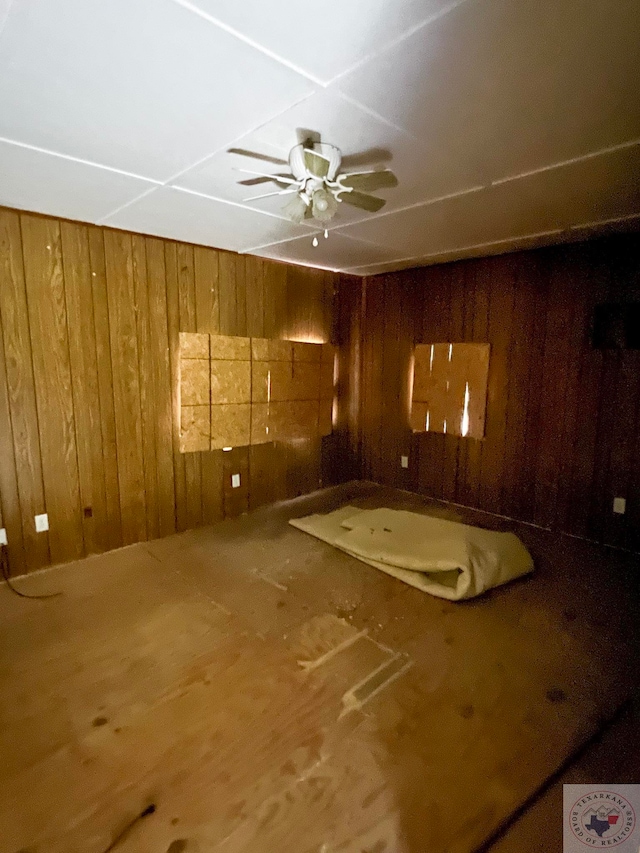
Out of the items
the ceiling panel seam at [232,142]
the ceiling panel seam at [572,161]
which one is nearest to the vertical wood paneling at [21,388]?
the ceiling panel seam at [232,142]

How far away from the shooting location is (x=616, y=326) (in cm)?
352

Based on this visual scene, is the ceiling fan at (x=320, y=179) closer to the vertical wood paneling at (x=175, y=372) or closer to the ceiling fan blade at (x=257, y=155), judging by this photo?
the ceiling fan blade at (x=257, y=155)

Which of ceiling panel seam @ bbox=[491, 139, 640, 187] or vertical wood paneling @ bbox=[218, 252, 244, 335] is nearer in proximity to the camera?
ceiling panel seam @ bbox=[491, 139, 640, 187]

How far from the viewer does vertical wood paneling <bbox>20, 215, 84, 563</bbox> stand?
306 centimetres

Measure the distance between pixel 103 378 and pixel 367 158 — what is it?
96.7 inches

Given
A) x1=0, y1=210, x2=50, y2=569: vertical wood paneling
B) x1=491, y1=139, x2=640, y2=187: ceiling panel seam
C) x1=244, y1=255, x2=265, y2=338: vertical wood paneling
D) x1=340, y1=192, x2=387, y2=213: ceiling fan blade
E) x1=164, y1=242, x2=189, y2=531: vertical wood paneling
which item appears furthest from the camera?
x1=244, y1=255, x2=265, y2=338: vertical wood paneling

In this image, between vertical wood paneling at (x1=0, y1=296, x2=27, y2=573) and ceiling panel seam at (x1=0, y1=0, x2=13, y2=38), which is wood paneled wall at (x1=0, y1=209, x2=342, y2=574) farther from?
ceiling panel seam at (x1=0, y1=0, x2=13, y2=38)

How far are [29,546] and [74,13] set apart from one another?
3.10 meters

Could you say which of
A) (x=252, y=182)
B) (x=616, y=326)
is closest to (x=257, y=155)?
(x=252, y=182)

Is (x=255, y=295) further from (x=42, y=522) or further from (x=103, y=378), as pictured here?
(x=42, y=522)

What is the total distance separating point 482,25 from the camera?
4.42 feet

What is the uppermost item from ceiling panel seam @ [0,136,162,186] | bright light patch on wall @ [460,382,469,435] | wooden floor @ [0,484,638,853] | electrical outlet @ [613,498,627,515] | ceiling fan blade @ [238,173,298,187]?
ceiling panel seam @ [0,136,162,186]

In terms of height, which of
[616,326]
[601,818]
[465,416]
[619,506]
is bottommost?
[601,818]

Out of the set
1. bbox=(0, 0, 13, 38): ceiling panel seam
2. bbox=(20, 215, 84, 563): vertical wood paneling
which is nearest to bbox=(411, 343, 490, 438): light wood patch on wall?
bbox=(20, 215, 84, 563): vertical wood paneling
